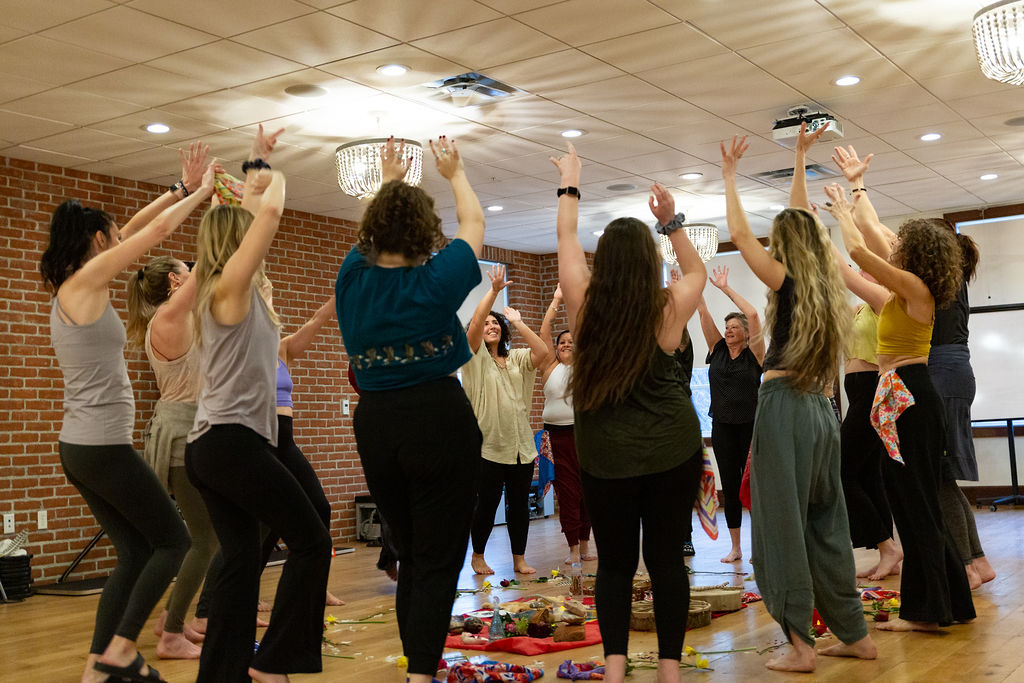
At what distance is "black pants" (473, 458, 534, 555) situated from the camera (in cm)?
604

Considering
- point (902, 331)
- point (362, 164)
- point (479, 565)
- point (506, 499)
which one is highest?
point (362, 164)

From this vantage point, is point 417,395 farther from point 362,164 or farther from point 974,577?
Answer: point 362,164

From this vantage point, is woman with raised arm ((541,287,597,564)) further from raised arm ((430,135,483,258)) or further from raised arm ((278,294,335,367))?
raised arm ((430,135,483,258))

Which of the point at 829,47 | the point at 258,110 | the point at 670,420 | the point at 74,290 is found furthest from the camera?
the point at 258,110

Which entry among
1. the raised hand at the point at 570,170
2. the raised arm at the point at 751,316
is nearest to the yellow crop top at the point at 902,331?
the raised arm at the point at 751,316

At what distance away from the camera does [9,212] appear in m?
6.79

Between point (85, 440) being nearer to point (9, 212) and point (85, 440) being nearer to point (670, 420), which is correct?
point (670, 420)

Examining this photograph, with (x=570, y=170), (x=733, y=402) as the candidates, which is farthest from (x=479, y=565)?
(x=570, y=170)

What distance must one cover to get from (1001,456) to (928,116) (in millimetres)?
4514

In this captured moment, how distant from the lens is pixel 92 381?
3.18m

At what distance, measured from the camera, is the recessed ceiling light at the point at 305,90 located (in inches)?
Result: 223

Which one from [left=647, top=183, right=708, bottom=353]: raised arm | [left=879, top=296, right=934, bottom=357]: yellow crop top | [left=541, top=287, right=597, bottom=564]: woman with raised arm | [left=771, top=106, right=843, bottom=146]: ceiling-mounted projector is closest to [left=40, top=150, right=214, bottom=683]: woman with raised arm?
[left=647, top=183, right=708, bottom=353]: raised arm

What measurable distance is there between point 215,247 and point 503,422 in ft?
11.1

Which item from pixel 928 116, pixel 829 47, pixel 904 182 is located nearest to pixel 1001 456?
pixel 904 182
